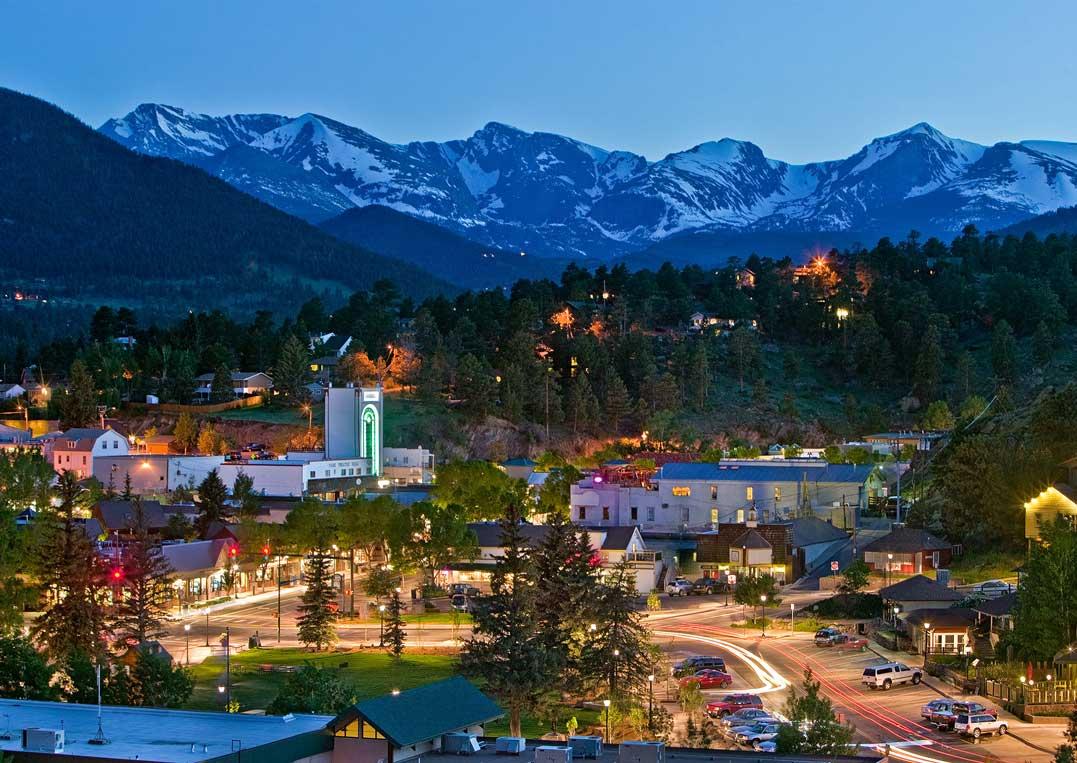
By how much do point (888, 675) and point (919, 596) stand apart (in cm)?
975

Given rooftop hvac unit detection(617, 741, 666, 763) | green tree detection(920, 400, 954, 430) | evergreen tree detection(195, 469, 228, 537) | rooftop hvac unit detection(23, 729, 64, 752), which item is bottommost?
rooftop hvac unit detection(617, 741, 666, 763)

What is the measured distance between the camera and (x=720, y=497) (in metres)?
82.5

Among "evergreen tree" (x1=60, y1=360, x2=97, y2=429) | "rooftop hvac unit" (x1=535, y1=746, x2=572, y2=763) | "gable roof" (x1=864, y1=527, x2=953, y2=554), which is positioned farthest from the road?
"evergreen tree" (x1=60, y1=360, x2=97, y2=429)

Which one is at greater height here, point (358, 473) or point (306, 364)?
point (306, 364)

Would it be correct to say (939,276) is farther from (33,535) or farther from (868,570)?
(33,535)

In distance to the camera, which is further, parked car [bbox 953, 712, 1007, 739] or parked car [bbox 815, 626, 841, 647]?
parked car [bbox 815, 626, 841, 647]

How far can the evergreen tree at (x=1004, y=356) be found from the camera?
394ft

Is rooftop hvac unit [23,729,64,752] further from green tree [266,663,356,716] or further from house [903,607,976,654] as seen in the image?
house [903,607,976,654]

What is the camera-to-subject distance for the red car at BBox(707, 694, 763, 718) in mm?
42531

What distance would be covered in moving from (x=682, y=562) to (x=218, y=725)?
4259 cm

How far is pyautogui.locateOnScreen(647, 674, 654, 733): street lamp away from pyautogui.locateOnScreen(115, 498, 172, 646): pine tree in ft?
56.8

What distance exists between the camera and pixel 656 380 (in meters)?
119

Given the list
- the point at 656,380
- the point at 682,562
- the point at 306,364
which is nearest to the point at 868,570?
the point at 682,562

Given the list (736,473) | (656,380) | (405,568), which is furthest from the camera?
(656,380)
